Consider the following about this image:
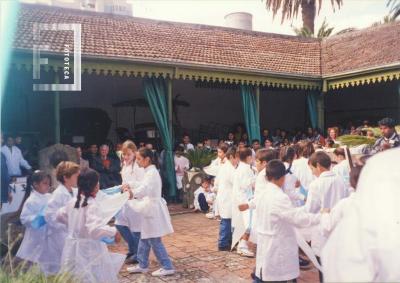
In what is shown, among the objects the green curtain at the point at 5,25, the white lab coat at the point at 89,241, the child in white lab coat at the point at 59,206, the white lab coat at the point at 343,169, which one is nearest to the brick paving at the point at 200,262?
the child in white lab coat at the point at 59,206

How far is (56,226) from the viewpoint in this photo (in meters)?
4.11

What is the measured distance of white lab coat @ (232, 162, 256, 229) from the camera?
564 cm

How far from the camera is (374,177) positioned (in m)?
1.52

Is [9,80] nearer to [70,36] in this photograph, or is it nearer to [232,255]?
[70,36]

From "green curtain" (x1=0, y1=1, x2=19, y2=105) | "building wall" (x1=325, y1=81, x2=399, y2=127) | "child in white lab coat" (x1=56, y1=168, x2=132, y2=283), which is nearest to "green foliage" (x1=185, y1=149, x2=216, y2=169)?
"child in white lab coat" (x1=56, y1=168, x2=132, y2=283)

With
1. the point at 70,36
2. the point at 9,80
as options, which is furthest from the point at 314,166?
the point at 9,80

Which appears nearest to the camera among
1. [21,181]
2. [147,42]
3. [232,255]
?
[232,255]

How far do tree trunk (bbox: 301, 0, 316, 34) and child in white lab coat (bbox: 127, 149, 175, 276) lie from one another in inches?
733

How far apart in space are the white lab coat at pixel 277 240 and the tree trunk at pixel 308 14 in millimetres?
19533

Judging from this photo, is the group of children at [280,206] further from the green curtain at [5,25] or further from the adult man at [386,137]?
the green curtain at [5,25]

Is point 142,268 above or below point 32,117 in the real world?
below

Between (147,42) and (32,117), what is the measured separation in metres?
4.81

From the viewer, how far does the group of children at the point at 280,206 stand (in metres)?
3.64

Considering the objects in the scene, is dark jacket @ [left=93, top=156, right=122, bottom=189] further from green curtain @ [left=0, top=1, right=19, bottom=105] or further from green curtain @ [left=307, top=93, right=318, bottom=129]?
green curtain @ [left=307, top=93, right=318, bottom=129]
